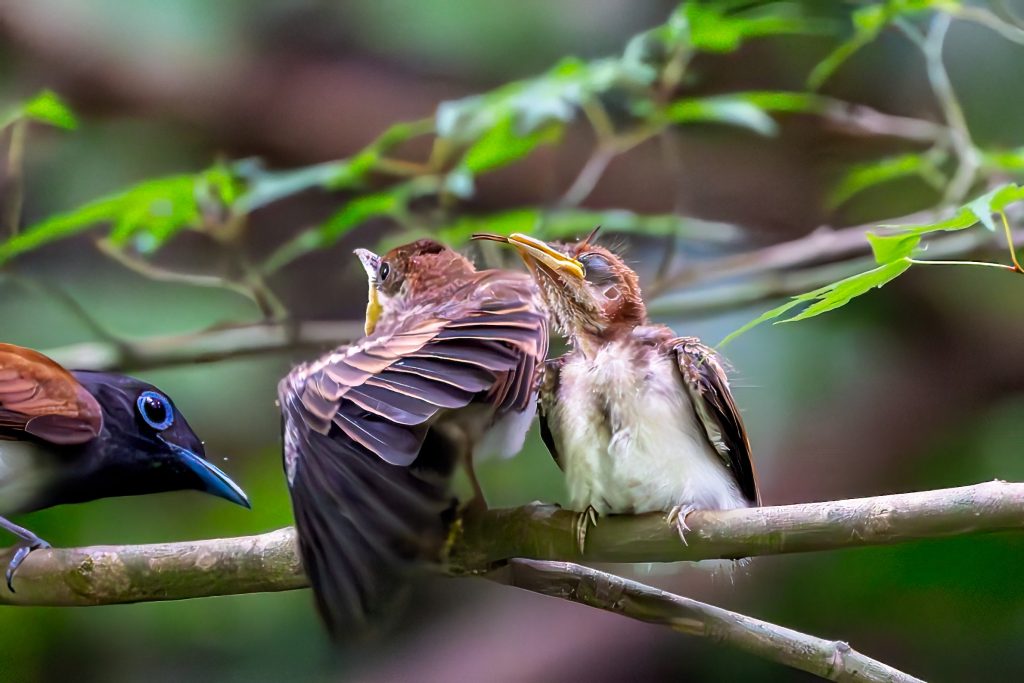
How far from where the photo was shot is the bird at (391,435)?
0.48m

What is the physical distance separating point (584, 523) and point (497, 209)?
57 centimetres

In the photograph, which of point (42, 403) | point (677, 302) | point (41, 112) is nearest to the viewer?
point (42, 403)

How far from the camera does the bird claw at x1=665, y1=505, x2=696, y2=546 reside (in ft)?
1.64

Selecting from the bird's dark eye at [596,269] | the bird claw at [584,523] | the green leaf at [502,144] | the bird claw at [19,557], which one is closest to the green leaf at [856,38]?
the green leaf at [502,144]

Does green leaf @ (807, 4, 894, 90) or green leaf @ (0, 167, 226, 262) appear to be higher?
green leaf @ (807, 4, 894, 90)

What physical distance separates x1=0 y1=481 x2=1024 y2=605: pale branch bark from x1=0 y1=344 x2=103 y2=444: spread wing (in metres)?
0.08

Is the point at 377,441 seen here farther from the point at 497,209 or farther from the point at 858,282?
the point at 497,209

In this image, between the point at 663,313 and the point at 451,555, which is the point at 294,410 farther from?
the point at 663,313

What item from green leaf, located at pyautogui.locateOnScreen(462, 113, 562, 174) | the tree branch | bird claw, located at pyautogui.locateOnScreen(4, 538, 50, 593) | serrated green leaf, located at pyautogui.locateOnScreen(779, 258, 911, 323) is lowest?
bird claw, located at pyautogui.locateOnScreen(4, 538, 50, 593)

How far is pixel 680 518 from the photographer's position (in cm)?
50

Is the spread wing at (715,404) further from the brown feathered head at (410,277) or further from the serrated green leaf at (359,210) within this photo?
the serrated green leaf at (359,210)

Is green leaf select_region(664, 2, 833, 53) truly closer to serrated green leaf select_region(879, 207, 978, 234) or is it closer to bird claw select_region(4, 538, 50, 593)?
serrated green leaf select_region(879, 207, 978, 234)

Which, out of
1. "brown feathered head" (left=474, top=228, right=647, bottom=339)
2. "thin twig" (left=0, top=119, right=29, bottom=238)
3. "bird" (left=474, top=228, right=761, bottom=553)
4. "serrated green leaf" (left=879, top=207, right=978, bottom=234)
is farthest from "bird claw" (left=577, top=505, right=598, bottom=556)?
"thin twig" (left=0, top=119, right=29, bottom=238)

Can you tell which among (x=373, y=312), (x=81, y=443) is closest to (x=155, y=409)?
(x=81, y=443)
